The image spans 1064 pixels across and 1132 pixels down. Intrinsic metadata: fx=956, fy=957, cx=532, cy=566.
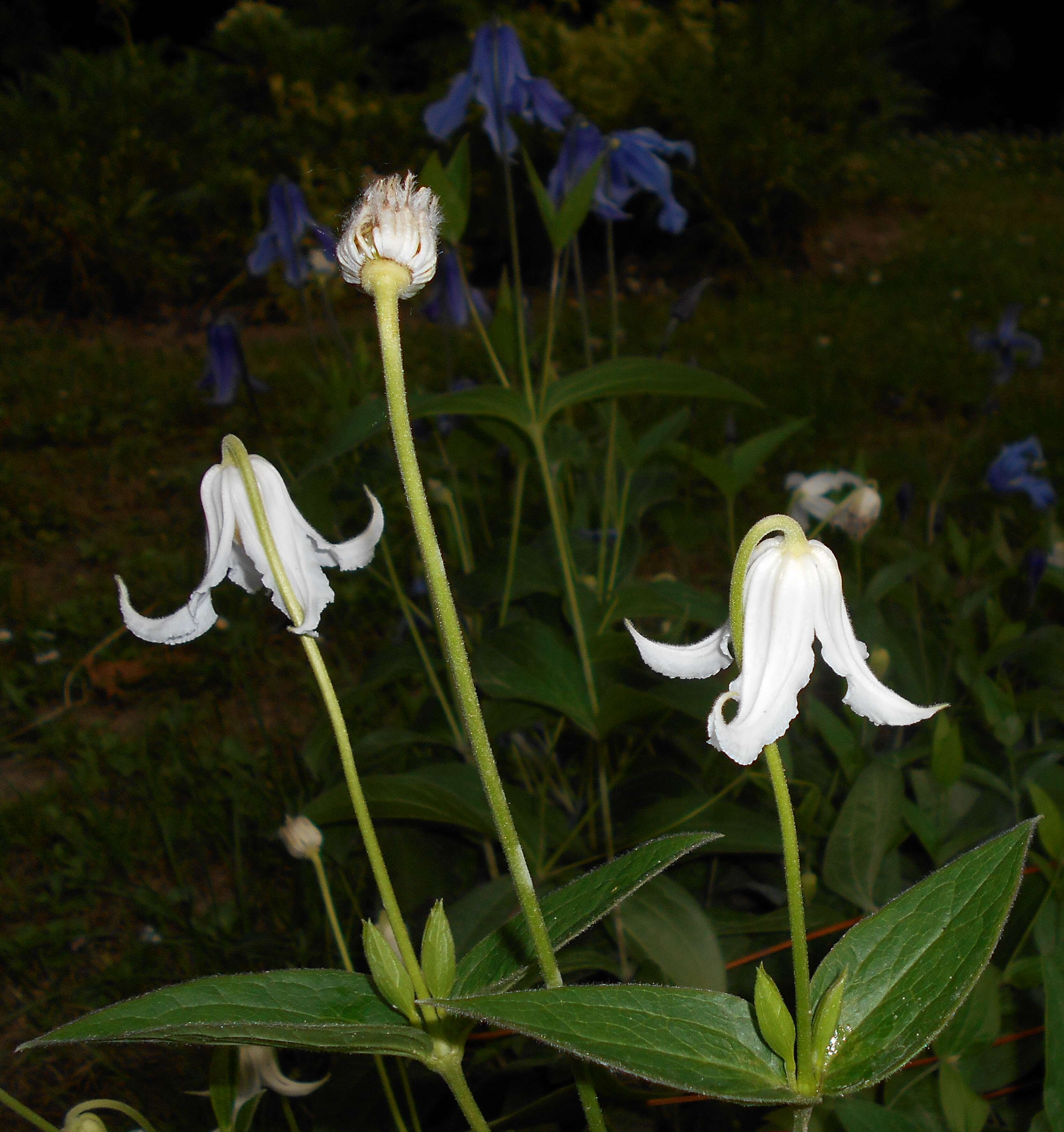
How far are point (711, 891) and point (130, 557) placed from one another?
2024 mm

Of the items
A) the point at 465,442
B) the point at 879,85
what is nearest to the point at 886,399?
the point at 465,442

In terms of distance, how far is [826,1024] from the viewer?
1.71 feet

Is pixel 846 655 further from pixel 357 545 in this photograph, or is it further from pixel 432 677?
pixel 432 677

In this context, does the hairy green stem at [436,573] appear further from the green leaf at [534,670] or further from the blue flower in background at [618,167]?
the blue flower in background at [618,167]

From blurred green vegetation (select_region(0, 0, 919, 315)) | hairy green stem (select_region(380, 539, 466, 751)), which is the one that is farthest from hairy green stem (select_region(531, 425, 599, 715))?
blurred green vegetation (select_region(0, 0, 919, 315))

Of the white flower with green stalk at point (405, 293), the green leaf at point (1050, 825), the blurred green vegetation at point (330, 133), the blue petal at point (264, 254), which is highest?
the white flower with green stalk at point (405, 293)

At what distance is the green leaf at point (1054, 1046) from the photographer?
27.1 inches

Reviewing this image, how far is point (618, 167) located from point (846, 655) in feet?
4.48

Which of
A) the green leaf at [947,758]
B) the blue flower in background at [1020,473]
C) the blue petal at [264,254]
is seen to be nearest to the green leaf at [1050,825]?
the green leaf at [947,758]

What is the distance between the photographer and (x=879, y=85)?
19.8 ft

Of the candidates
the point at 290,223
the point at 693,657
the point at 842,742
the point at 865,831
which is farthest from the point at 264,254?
the point at 693,657

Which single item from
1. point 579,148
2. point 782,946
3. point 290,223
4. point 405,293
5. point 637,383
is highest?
point 405,293

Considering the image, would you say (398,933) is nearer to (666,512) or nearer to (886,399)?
(666,512)

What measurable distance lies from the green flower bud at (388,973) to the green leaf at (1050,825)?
649 millimetres
